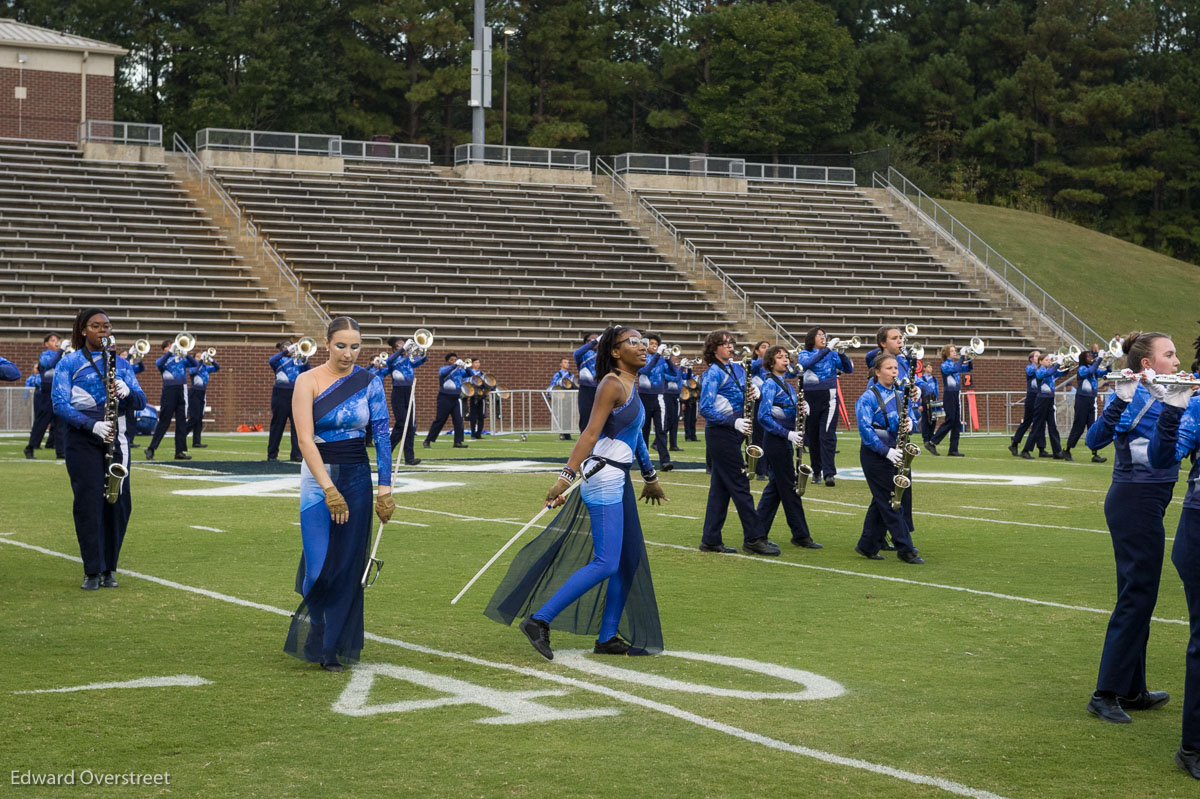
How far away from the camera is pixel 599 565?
7344mm

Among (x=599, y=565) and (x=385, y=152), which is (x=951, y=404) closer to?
(x=599, y=565)

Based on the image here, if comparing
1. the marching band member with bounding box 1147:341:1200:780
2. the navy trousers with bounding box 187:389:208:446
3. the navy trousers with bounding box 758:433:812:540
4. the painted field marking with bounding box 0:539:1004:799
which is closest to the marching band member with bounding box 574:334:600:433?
the navy trousers with bounding box 187:389:208:446

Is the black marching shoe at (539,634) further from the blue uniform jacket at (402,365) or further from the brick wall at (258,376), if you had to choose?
the brick wall at (258,376)

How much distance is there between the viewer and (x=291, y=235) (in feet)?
116

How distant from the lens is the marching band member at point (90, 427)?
9164 millimetres

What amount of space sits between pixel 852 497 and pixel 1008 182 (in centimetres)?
5111

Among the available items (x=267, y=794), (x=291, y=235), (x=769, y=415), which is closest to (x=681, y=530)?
(x=769, y=415)

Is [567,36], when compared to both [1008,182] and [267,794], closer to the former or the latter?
[1008,182]

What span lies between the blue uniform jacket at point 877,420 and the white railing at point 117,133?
30644 millimetres

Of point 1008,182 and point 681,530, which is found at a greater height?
point 1008,182

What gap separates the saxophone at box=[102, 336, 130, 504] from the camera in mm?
9180

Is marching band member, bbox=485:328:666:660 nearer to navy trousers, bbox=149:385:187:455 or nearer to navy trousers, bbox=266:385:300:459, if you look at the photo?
navy trousers, bbox=266:385:300:459

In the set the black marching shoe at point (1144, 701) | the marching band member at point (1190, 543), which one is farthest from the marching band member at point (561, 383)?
the marching band member at point (1190, 543)

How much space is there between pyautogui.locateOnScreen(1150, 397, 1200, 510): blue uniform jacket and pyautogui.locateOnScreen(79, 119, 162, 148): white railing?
3561cm
